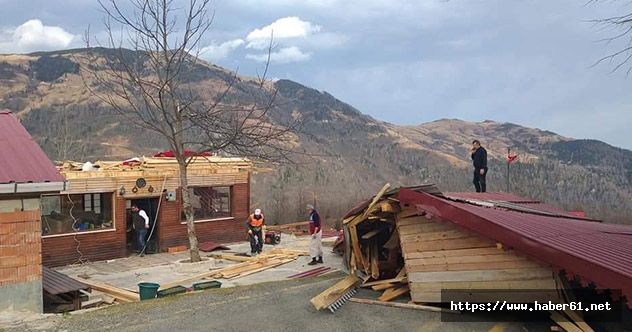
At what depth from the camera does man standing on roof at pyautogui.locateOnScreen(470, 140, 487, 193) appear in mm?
18344

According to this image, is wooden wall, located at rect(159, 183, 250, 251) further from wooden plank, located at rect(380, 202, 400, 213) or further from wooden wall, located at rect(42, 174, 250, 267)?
wooden plank, located at rect(380, 202, 400, 213)

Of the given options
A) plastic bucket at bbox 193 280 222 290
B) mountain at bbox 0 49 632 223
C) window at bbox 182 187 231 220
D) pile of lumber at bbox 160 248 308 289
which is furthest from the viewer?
mountain at bbox 0 49 632 223

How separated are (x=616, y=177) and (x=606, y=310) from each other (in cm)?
7045

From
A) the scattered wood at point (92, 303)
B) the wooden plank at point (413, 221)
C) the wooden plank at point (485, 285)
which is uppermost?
the wooden plank at point (413, 221)

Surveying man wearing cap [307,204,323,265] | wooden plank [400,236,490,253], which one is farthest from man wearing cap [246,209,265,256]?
wooden plank [400,236,490,253]

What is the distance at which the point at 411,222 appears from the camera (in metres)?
10.5

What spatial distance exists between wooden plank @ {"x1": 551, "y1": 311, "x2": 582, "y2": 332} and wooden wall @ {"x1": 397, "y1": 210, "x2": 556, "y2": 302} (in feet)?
1.75

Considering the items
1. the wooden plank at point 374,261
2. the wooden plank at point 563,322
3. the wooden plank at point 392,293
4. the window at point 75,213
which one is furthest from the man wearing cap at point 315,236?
the wooden plank at point 563,322

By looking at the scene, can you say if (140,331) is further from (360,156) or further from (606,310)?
(360,156)

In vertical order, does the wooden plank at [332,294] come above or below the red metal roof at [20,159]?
below

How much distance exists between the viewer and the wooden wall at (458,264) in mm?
8977

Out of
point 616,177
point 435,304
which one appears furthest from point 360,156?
point 435,304

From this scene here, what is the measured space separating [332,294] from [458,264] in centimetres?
218

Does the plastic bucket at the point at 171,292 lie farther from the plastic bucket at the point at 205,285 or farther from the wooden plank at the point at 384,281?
A: the wooden plank at the point at 384,281
